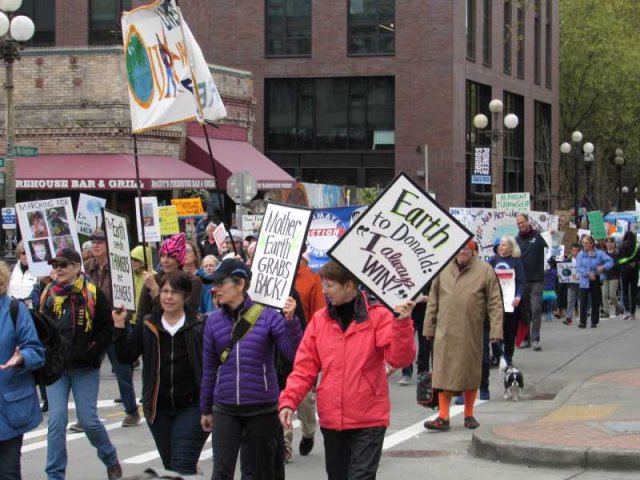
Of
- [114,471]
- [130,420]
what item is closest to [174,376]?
[114,471]

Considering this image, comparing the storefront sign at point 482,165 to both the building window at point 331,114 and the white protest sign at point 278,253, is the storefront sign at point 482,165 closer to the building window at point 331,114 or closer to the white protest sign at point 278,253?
the building window at point 331,114

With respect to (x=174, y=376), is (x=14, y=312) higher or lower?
higher

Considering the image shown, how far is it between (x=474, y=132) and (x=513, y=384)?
3596cm

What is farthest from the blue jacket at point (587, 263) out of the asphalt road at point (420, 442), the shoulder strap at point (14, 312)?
the shoulder strap at point (14, 312)

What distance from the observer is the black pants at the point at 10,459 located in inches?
277

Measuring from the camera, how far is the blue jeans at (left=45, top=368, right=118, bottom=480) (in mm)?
8359

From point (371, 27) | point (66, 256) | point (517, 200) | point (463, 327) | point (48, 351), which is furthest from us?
point (371, 27)

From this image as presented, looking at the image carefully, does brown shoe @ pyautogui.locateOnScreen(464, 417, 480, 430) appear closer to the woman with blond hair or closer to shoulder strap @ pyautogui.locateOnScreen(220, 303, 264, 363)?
the woman with blond hair

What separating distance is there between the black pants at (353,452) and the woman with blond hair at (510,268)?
316 inches

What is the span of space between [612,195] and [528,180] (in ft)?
48.2

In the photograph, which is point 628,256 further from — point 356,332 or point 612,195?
point 612,195

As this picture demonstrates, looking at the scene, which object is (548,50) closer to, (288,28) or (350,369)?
(288,28)

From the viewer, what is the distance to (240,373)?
7.16 m

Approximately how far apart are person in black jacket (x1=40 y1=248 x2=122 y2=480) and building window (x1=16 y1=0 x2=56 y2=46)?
35.7 meters
